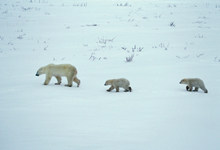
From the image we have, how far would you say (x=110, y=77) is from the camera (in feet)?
31.4

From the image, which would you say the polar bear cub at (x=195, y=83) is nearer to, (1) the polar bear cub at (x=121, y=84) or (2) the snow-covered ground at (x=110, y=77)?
(2) the snow-covered ground at (x=110, y=77)

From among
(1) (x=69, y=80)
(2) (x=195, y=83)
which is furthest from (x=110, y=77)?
(2) (x=195, y=83)

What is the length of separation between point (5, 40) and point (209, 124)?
12344 mm

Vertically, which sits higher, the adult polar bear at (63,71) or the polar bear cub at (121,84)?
the adult polar bear at (63,71)

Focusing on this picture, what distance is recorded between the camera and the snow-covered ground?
484 centimetres

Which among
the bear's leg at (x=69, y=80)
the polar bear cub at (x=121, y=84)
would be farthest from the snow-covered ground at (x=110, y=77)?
the polar bear cub at (x=121, y=84)

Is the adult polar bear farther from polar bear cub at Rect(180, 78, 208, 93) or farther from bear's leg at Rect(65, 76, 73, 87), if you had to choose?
polar bear cub at Rect(180, 78, 208, 93)

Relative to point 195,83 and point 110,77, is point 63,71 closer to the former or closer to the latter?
point 110,77

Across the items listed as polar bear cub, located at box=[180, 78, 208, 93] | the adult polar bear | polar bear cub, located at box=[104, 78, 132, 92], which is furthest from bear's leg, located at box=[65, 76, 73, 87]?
polar bear cub, located at box=[180, 78, 208, 93]

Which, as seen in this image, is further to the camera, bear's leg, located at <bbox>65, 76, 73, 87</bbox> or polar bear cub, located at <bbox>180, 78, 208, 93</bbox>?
bear's leg, located at <bbox>65, 76, 73, 87</bbox>

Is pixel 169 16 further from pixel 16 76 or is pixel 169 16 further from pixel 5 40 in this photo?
pixel 16 76

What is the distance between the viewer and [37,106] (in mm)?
6367

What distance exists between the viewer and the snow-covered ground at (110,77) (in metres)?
4.84

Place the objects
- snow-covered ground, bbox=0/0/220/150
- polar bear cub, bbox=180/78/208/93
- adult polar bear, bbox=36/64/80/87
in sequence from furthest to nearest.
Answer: adult polar bear, bbox=36/64/80/87 → polar bear cub, bbox=180/78/208/93 → snow-covered ground, bbox=0/0/220/150
